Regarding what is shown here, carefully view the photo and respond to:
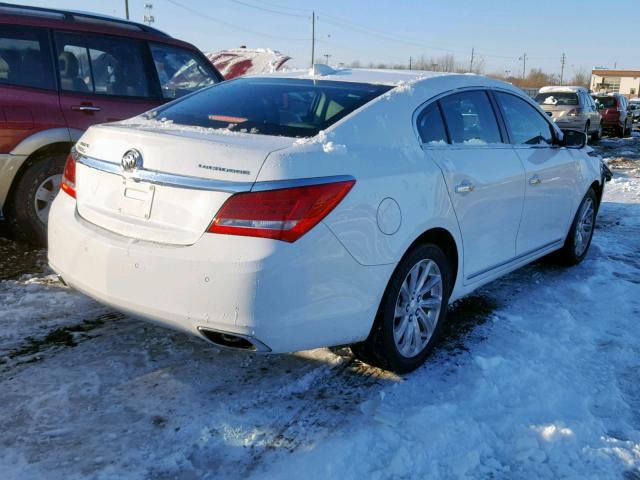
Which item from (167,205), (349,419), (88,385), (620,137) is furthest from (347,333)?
(620,137)

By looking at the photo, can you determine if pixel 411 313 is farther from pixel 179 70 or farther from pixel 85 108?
pixel 179 70

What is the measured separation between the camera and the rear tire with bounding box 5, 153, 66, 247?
5.00m

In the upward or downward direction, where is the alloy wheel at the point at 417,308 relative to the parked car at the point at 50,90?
downward

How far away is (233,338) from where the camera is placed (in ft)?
8.80

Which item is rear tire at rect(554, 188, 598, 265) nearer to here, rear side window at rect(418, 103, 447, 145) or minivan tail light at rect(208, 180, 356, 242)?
rear side window at rect(418, 103, 447, 145)

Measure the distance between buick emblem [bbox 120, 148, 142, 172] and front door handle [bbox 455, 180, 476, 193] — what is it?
5.62ft

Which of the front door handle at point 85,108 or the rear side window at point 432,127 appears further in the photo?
the front door handle at point 85,108

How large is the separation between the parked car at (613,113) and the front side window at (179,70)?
64.5 feet

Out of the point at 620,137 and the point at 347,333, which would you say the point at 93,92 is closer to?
the point at 347,333

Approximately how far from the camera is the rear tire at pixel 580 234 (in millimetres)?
5355

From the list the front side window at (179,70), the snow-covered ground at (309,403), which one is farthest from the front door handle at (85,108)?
the snow-covered ground at (309,403)

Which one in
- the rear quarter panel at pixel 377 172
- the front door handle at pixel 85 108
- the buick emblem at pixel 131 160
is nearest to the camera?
the rear quarter panel at pixel 377 172

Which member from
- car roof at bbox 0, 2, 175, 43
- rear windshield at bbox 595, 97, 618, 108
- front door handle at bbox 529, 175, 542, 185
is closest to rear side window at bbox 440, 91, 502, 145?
front door handle at bbox 529, 175, 542, 185

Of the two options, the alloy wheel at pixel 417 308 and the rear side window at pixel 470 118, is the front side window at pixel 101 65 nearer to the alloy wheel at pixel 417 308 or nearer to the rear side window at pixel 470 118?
the rear side window at pixel 470 118
